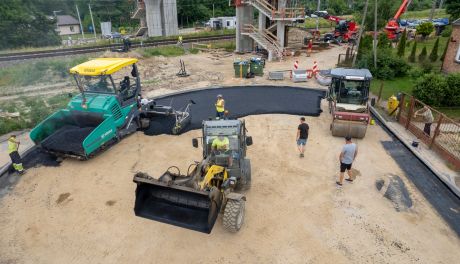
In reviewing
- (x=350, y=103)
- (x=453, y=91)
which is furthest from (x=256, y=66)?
(x=453, y=91)

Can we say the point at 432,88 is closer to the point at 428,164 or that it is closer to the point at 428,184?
the point at 428,164

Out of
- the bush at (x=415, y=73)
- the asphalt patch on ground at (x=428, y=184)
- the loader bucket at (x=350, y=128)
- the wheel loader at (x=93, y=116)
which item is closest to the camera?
the asphalt patch on ground at (x=428, y=184)

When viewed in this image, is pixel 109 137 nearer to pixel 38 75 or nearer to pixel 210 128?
pixel 210 128

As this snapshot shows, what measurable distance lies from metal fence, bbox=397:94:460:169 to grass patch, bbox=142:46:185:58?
68.8 ft

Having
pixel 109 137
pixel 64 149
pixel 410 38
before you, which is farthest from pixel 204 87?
pixel 410 38

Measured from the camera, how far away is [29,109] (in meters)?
16.0

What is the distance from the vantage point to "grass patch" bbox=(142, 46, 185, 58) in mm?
27102

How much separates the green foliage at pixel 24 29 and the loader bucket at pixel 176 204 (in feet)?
140

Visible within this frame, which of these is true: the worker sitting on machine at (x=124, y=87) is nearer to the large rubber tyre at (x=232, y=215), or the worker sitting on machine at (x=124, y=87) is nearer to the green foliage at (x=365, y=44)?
the large rubber tyre at (x=232, y=215)

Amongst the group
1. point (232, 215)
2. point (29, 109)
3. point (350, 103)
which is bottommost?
point (29, 109)

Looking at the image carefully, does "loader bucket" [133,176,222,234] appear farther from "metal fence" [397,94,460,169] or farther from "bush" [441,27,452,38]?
"bush" [441,27,452,38]

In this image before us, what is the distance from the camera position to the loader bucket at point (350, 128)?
38.5ft

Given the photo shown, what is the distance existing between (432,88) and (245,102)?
9108mm

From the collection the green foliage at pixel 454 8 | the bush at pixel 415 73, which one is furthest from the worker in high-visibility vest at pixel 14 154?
the green foliage at pixel 454 8
